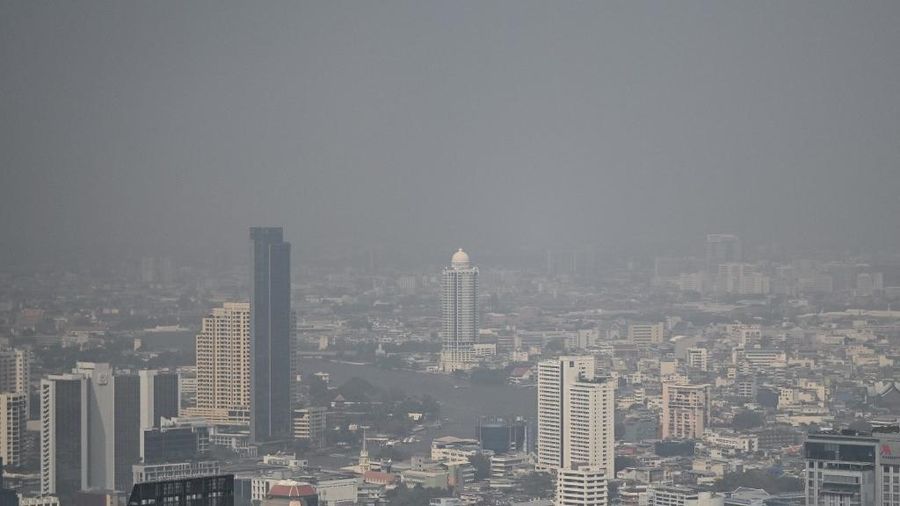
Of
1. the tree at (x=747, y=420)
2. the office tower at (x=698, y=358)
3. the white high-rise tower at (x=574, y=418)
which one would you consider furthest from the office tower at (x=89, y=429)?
the office tower at (x=698, y=358)

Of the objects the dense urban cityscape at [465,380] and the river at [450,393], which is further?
the river at [450,393]

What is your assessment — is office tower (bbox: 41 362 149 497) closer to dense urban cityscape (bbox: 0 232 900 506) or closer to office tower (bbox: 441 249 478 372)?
dense urban cityscape (bbox: 0 232 900 506)

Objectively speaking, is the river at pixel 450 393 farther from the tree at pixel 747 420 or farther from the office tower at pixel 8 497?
the office tower at pixel 8 497

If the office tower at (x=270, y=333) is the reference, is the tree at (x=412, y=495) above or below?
below

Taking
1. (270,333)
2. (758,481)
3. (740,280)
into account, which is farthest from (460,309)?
(758,481)

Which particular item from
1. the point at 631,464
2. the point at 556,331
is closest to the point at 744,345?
the point at 556,331

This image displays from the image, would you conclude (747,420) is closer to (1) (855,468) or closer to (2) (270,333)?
(2) (270,333)

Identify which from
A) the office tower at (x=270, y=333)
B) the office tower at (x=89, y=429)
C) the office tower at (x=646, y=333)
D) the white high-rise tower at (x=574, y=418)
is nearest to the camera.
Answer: the office tower at (x=89, y=429)
